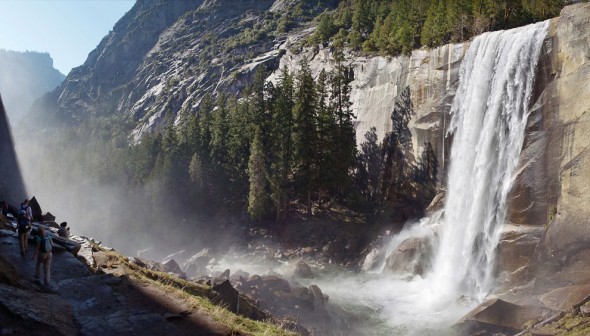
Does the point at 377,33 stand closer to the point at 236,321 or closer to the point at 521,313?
the point at 521,313

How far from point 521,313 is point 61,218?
250 feet

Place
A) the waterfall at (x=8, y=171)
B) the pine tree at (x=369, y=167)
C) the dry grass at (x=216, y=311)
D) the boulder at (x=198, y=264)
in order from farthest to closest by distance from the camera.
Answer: the pine tree at (x=369, y=167) → the boulder at (x=198, y=264) → the waterfall at (x=8, y=171) → the dry grass at (x=216, y=311)

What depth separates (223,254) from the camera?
150 ft

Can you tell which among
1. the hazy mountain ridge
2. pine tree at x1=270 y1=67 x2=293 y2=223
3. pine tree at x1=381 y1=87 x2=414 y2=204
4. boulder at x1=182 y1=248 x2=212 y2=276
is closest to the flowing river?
pine tree at x1=381 y1=87 x2=414 y2=204

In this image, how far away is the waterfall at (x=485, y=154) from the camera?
27969 mm

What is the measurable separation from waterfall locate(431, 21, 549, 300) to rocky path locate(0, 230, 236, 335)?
2070cm

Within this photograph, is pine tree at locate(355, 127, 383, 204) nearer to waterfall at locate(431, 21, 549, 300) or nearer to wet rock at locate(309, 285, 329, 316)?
waterfall at locate(431, 21, 549, 300)

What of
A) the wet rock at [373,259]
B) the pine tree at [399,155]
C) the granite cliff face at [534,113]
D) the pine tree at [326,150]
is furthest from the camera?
the pine tree at [326,150]

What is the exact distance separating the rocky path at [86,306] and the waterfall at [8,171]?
54.6 feet

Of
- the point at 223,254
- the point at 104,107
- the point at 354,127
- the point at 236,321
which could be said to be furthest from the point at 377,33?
the point at 104,107

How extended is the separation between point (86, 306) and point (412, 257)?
87.1 feet

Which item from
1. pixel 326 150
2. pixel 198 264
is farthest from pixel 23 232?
pixel 326 150

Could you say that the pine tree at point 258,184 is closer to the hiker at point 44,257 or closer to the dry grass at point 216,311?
the dry grass at point 216,311

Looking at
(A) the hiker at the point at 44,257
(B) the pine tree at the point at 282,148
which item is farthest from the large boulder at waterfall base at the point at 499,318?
(B) the pine tree at the point at 282,148
